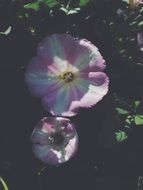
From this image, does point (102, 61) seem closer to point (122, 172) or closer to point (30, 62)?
point (30, 62)

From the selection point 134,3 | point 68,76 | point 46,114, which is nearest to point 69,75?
point 68,76

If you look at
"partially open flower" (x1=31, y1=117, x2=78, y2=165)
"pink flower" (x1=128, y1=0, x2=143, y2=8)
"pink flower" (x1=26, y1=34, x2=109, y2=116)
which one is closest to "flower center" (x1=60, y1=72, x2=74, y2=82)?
"pink flower" (x1=26, y1=34, x2=109, y2=116)

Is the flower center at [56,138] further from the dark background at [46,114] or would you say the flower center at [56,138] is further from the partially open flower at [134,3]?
the partially open flower at [134,3]

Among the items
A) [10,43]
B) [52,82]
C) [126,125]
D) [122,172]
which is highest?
[10,43]

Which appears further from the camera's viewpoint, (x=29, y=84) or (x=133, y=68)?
(x=133, y=68)

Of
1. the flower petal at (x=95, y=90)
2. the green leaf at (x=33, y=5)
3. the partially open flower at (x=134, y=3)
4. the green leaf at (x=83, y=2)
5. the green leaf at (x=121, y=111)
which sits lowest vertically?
the green leaf at (x=121, y=111)

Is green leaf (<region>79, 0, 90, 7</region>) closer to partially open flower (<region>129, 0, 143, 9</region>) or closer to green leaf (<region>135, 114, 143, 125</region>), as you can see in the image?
partially open flower (<region>129, 0, 143, 9</region>)

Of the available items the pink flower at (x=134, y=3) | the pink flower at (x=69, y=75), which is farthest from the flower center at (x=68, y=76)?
the pink flower at (x=134, y=3)

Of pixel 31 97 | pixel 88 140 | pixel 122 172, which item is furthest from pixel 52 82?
pixel 122 172
